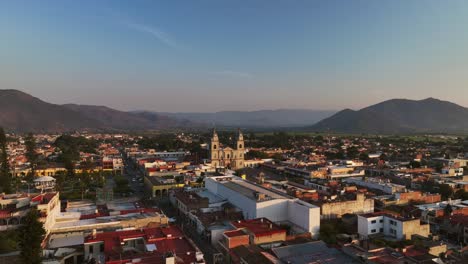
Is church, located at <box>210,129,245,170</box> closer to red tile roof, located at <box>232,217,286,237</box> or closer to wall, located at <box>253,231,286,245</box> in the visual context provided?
red tile roof, located at <box>232,217,286,237</box>

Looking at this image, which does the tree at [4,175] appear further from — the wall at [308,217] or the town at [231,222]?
the wall at [308,217]

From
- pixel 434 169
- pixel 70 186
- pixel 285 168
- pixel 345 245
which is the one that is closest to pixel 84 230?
pixel 345 245

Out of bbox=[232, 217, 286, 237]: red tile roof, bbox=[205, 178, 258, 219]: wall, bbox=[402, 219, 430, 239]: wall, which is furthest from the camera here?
bbox=[205, 178, 258, 219]: wall

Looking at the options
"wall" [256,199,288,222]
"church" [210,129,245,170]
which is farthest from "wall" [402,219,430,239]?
"church" [210,129,245,170]

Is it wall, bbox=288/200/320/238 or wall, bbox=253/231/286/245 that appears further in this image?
wall, bbox=288/200/320/238

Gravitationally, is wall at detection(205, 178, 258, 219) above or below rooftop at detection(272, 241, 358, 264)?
above

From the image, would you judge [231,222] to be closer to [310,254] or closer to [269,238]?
[269,238]
